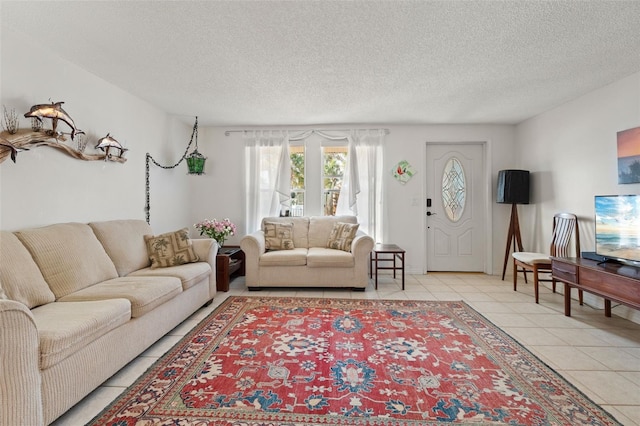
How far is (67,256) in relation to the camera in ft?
7.57

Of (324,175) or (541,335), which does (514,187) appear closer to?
(541,335)

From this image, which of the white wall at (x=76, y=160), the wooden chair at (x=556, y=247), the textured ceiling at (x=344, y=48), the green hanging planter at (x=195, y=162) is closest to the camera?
the textured ceiling at (x=344, y=48)

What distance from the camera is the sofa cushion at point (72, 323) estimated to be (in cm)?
149

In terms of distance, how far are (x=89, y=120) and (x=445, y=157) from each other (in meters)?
4.73

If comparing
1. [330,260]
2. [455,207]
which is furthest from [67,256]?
[455,207]

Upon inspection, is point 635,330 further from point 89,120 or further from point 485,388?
point 89,120

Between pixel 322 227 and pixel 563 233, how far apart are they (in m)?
3.01

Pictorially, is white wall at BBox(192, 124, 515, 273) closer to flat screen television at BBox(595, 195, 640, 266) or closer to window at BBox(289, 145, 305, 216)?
window at BBox(289, 145, 305, 216)

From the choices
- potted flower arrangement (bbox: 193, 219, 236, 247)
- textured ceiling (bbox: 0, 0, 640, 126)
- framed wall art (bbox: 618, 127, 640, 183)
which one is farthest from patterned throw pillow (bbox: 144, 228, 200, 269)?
framed wall art (bbox: 618, 127, 640, 183)

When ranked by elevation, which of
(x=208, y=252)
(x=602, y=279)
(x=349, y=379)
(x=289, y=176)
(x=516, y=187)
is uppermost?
(x=289, y=176)

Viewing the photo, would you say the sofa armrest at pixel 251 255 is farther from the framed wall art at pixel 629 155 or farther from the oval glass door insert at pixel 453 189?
the framed wall art at pixel 629 155

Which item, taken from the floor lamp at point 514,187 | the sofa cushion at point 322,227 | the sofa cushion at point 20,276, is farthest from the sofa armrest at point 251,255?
the floor lamp at point 514,187

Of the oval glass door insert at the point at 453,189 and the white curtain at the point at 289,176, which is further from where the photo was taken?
the oval glass door insert at the point at 453,189

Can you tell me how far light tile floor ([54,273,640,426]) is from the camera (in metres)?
1.80
